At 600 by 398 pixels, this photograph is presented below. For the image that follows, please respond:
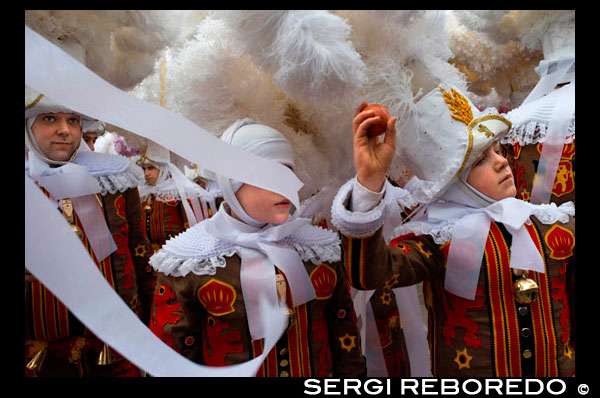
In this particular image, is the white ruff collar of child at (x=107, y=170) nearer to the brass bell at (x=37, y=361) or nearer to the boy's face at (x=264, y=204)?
the brass bell at (x=37, y=361)

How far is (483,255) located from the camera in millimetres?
1330

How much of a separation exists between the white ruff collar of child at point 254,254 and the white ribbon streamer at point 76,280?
38cm

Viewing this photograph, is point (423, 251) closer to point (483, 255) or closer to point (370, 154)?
point (483, 255)

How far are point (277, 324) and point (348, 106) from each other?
2.02 feet

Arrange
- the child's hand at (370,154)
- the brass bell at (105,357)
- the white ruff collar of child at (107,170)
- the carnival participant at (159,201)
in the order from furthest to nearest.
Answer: the carnival participant at (159,201), the white ruff collar of child at (107,170), the brass bell at (105,357), the child's hand at (370,154)

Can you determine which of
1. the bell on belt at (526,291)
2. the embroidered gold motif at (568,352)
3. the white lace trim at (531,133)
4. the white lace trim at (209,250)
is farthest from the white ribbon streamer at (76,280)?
the white lace trim at (531,133)

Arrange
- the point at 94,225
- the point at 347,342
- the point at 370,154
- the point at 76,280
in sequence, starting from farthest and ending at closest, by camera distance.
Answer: the point at 94,225, the point at 347,342, the point at 370,154, the point at 76,280

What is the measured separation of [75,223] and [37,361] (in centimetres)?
43

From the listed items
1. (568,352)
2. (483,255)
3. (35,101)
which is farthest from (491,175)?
(35,101)

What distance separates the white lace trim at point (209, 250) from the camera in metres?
1.20

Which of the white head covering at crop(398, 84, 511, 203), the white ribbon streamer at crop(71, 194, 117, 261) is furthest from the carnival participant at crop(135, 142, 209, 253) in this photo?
the white head covering at crop(398, 84, 511, 203)

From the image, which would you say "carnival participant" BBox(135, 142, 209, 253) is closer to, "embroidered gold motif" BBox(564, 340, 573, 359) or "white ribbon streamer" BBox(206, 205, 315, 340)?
"white ribbon streamer" BBox(206, 205, 315, 340)
